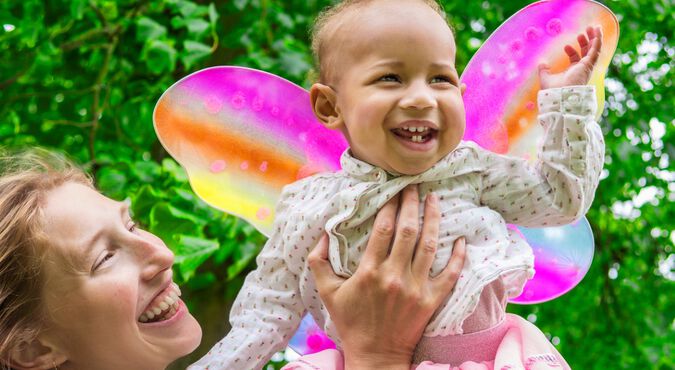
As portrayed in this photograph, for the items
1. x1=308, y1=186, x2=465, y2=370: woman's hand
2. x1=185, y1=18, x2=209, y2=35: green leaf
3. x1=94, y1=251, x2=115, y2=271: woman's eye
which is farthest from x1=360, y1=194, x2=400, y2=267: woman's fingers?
x1=185, y1=18, x2=209, y2=35: green leaf

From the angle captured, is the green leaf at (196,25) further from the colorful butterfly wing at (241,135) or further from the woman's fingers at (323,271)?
the woman's fingers at (323,271)

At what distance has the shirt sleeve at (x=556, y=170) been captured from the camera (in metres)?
1.45

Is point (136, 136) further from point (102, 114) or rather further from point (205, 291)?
point (205, 291)

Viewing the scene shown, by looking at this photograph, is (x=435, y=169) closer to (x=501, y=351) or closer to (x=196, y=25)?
(x=501, y=351)

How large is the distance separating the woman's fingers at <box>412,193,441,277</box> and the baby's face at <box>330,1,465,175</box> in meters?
0.07

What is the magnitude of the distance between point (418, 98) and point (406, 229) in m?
0.23

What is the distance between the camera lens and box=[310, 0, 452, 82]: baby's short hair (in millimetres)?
1563

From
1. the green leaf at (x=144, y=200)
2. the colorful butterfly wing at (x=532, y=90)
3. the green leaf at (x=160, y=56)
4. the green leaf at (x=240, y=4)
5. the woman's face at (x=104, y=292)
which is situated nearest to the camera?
the woman's face at (x=104, y=292)

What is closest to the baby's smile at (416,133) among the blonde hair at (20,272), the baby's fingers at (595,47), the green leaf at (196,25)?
the baby's fingers at (595,47)

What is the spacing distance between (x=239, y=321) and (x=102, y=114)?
2.19 metres

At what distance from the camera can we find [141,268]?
5.17 ft

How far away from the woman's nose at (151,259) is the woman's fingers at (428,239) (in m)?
0.47

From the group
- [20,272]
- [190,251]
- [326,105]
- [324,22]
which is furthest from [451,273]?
[190,251]

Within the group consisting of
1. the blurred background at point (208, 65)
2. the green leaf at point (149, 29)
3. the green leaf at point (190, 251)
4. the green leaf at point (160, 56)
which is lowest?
the blurred background at point (208, 65)
